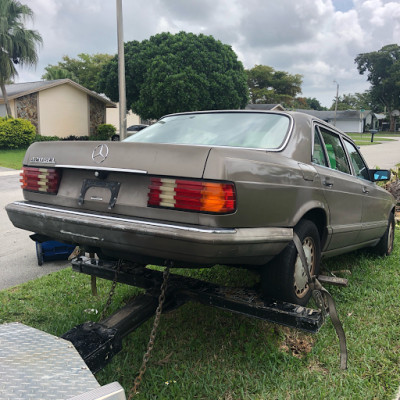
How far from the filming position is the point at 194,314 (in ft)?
11.8

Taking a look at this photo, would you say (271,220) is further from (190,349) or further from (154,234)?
(190,349)

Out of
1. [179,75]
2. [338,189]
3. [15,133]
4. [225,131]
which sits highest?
[179,75]

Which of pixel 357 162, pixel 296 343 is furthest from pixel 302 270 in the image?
pixel 357 162

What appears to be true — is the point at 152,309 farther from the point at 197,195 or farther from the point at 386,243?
the point at 386,243

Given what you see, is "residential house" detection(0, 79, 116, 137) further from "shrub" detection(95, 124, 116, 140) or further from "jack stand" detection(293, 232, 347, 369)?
"jack stand" detection(293, 232, 347, 369)

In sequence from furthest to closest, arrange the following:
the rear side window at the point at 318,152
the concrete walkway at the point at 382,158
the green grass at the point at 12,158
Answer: the concrete walkway at the point at 382,158 → the green grass at the point at 12,158 → the rear side window at the point at 318,152

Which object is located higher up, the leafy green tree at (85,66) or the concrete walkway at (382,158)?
the leafy green tree at (85,66)

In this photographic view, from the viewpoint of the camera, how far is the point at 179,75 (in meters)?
27.1

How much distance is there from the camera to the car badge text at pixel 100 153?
267 centimetres

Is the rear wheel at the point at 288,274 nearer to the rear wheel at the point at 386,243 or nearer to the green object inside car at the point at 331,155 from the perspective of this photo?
the green object inside car at the point at 331,155

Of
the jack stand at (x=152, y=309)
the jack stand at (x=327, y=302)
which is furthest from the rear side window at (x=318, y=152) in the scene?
the jack stand at (x=152, y=309)

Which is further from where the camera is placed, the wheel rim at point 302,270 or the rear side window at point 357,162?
the rear side window at point 357,162

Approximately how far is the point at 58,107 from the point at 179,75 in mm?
8441

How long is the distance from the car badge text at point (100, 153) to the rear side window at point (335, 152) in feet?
6.56
